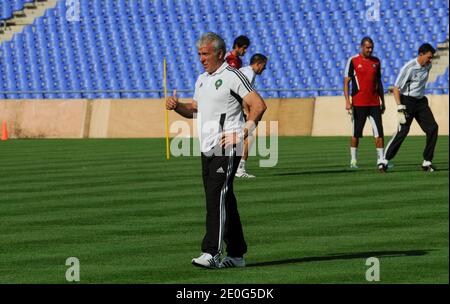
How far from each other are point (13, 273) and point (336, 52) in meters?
30.0

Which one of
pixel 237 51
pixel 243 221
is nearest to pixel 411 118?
pixel 237 51

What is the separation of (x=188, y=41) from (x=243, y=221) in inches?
1156

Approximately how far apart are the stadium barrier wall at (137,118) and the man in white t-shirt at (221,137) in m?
24.0

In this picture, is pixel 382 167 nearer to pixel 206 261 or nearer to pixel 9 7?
pixel 206 261

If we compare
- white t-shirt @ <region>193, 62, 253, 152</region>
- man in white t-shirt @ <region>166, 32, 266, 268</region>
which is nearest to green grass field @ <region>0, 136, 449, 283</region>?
man in white t-shirt @ <region>166, 32, 266, 268</region>

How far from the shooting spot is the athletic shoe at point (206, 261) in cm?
1062

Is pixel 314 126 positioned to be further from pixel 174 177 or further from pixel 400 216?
pixel 400 216

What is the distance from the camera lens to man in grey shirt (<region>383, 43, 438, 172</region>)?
21.5 metres

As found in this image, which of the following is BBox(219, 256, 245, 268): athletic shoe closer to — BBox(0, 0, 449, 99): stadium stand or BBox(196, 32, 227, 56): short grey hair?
BBox(196, 32, 227, 56): short grey hair

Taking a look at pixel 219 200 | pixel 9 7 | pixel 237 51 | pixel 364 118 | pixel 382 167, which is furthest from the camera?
pixel 9 7

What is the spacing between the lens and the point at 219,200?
1076cm

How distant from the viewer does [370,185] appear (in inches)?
734

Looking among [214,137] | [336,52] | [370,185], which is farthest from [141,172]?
[336,52]

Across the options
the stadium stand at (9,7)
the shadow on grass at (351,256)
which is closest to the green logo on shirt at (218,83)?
the shadow on grass at (351,256)
